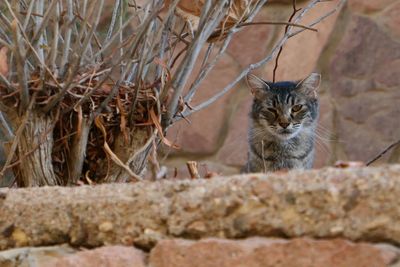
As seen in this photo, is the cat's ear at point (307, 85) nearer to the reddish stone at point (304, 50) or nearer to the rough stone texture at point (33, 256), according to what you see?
the reddish stone at point (304, 50)

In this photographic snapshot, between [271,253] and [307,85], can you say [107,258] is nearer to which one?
[271,253]

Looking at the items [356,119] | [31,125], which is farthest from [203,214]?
[356,119]

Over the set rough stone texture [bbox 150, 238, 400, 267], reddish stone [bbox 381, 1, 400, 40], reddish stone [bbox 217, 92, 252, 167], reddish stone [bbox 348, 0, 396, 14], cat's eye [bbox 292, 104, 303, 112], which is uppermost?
reddish stone [bbox 348, 0, 396, 14]

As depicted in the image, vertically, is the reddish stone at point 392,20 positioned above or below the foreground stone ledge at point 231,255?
above

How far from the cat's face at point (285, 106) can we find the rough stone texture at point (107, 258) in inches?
75.2

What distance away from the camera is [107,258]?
1.35 meters

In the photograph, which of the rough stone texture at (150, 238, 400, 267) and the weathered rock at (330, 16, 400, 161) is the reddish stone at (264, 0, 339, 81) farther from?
the rough stone texture at (150, 238, 400, 267)

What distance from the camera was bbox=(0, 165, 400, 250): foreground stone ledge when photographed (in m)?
1.24

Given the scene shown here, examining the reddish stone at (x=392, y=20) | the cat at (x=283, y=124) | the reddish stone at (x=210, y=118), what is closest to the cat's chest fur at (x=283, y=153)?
the cat at (x=283, y=124)

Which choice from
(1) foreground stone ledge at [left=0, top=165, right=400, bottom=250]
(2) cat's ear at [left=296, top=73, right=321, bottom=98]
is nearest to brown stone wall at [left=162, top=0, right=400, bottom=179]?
(2) cat's ear at [left=296, top=73, right=321, bottom=98]

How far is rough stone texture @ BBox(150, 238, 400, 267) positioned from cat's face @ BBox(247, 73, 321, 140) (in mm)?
1946

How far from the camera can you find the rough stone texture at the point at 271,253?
1219 mm

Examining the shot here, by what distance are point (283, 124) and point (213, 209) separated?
194 cm

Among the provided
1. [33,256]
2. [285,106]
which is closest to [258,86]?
[285,106]
